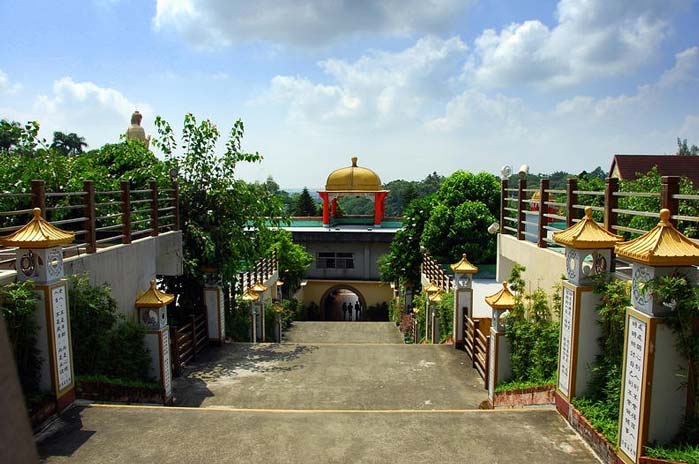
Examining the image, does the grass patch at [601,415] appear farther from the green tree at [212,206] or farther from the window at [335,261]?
the window at [335,261]

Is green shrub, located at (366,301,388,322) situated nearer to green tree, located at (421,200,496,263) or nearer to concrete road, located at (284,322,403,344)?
concrete road, located at (284,322,403,344)

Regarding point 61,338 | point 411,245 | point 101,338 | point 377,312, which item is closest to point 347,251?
point 377,312

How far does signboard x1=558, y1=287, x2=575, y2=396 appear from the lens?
5.91 metres

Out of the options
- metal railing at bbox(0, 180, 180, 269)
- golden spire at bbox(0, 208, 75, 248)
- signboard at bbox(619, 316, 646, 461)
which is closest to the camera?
signboard at bbox(619, 316, 646, 461)

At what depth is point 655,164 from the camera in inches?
1083

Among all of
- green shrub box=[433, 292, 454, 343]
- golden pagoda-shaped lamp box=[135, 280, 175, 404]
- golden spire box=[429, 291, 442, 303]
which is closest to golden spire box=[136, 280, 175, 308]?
golden pagoda-shaped lamp box=[135, 280, 175, 404]

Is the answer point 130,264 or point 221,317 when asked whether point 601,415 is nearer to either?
point 130,264

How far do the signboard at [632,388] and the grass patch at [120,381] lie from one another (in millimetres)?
5727

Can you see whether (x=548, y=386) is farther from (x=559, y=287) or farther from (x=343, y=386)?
(x=343, y=386)

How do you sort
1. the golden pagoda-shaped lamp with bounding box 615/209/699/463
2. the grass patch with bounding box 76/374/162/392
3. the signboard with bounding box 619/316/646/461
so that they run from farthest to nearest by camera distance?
the grass patch with bounding box 76/374/162/392 < the signboard with bounding box 619/316/646/461 < the golden pagoda-shaped lamp with bounding box 615/209/699/463

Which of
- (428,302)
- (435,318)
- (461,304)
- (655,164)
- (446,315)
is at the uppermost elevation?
(655,164)

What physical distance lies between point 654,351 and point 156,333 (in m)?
6.22

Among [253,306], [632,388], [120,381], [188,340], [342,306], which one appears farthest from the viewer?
[342,306]

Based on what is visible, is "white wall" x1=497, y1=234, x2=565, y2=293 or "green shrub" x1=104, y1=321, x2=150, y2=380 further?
"white wall" x1=497, y1=234, x2=565, y2=293
